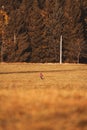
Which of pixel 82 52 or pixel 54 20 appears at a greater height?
pixel 54 20

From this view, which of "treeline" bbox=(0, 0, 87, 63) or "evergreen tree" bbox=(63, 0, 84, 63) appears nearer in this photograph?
"treeline" bbox=(0, 0, 87, 63)

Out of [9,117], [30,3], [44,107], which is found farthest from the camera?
[30,3]

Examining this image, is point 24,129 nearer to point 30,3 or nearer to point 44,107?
point 44,107

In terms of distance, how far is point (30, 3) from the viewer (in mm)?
69438

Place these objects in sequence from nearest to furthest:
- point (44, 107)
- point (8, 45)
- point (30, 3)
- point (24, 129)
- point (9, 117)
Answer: point (24, 129) → point (9, 117) → point (44, 107) → point (8, 45) → point (30, 3)

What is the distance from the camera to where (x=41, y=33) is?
67188 mm

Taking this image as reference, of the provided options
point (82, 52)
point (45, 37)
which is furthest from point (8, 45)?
point (82, 52)

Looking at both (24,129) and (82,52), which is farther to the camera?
(82,52)

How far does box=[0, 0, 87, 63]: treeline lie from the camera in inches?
2566

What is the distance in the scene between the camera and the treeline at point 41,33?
214 feet

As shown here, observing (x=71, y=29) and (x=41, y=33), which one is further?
(x=41, y=33)

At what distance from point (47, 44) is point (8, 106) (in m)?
58.9

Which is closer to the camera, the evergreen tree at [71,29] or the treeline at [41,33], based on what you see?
the treeline at [41,33]

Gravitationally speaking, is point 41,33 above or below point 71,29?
below
